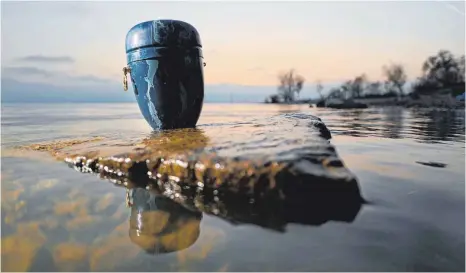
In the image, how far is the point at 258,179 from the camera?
2.54 metres

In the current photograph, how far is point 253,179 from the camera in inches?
101

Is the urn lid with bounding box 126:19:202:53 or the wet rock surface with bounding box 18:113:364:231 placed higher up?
the urn lid with bounding box 126:19:202:53

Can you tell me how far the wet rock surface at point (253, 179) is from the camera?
2381 mm

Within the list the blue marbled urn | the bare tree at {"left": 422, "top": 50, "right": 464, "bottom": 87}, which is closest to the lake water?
the blue marbled urn

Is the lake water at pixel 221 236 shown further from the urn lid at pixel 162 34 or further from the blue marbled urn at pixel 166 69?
the urn lid at pixel 162 34

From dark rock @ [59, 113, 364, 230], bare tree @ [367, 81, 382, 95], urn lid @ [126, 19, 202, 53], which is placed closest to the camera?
dark rock @ [59, 113, 364, 230]

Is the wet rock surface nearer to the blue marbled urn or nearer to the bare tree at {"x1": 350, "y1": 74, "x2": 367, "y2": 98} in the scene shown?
the blue marbled urn

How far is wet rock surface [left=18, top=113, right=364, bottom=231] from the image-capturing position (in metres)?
2.38

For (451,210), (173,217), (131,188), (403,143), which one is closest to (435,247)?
(451,210)

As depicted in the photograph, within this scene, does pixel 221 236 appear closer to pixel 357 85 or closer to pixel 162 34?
pixel 162 34

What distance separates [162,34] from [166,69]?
47cm

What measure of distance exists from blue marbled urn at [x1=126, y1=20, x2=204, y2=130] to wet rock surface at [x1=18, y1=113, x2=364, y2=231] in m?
1.89

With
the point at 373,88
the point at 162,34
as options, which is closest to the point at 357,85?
the point at 373,88

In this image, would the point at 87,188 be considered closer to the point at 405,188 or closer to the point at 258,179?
the point at 258,179
